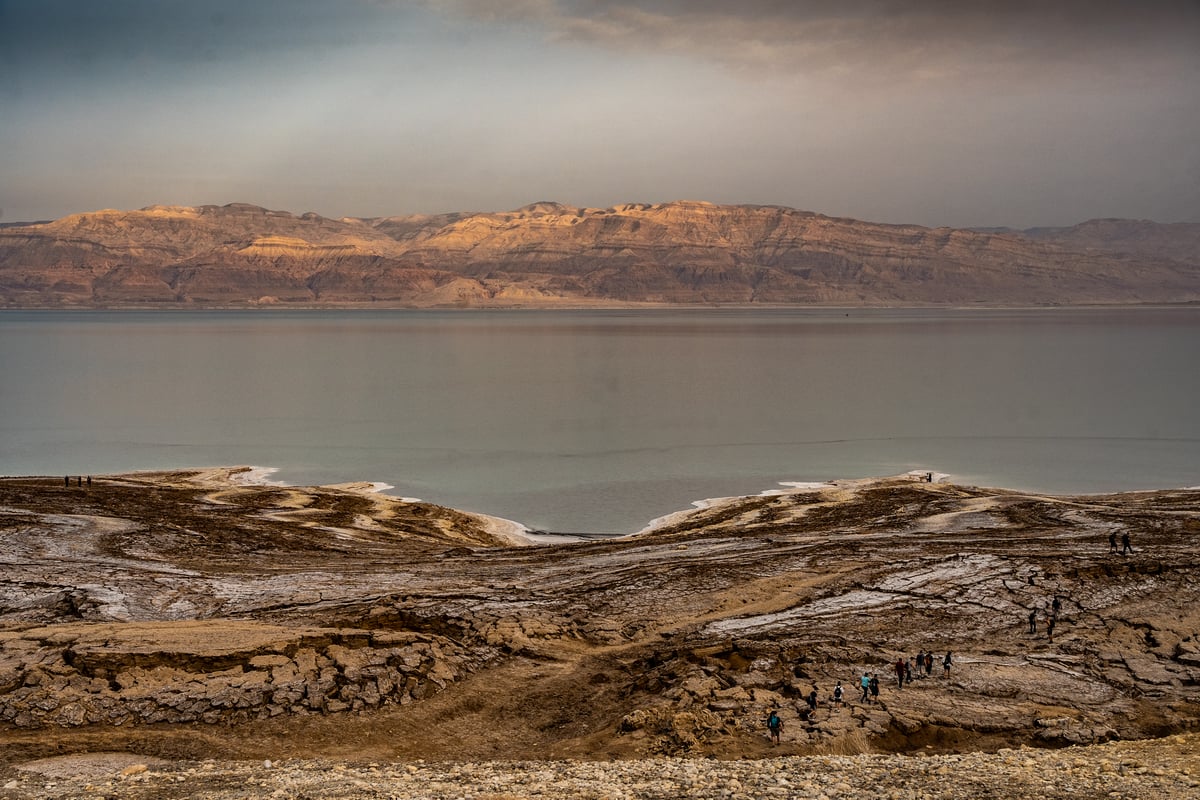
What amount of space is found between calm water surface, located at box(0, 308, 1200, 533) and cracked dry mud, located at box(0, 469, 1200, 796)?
69.6 feet

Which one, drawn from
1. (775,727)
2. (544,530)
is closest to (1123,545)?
(775,727)

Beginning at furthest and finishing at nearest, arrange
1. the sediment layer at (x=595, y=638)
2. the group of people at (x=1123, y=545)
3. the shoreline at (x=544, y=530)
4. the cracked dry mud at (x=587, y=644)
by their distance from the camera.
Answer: the shoreline at (x=544, y=530), the group of people at (x=1123, y=545), the sediment layer at (x=595, y=638), the cracked dry mud at (x=587, y=644)

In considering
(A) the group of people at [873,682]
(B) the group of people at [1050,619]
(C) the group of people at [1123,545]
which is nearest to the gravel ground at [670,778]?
(A) the group of people at [873,682]

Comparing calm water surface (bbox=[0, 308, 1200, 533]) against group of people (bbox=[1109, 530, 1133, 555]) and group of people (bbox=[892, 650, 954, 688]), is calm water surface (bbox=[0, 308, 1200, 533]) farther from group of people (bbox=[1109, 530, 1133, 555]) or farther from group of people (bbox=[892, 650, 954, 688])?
group of people (bbox=[892, 650, 954, 688])

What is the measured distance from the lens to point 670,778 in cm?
1628

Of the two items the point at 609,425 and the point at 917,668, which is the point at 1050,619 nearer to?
the point at 917,668

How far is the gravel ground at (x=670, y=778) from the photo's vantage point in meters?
15.3

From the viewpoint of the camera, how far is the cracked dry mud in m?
19.0

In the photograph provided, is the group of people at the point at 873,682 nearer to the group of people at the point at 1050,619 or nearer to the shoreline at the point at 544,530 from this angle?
the group of people at the point at 1050,619

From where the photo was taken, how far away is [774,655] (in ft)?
74.3

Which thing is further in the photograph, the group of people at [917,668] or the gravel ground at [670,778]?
the group of people at [917,668]

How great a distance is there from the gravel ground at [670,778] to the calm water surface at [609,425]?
34531 mm

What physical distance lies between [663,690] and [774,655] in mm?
3315

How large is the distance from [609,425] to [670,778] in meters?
79.3
